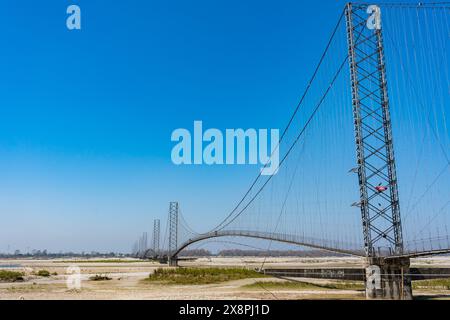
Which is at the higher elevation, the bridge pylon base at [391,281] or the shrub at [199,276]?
the bridge pylon base at [391,281]

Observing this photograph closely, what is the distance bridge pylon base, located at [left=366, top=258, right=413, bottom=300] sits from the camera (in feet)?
73.4

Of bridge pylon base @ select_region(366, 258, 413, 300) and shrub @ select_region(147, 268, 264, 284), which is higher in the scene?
bridge pylon base @ select_region(366, 258, 413, 300)

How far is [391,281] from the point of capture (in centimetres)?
2262

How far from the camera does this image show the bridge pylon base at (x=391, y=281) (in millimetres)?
22375

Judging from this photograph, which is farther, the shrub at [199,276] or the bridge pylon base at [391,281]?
the shrub at [199,276]

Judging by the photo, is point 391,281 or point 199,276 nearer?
point 391,281

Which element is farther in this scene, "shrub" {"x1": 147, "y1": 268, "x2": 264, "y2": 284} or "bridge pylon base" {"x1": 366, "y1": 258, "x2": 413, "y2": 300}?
"shrub" {"x1": 147, "y1": 268, "x2": 264, "y2": 284}

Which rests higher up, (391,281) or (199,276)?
(391,281)
